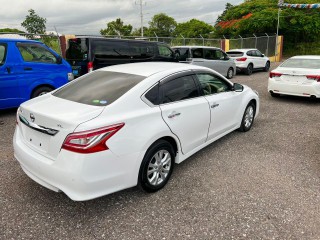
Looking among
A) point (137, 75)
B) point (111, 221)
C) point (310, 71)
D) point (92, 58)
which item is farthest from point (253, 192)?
point (92, 58)

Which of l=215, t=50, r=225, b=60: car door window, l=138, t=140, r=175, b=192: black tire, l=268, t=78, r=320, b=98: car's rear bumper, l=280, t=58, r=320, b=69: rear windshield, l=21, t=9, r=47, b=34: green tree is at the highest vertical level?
l=21, t=9, r=47, b=34: green tree

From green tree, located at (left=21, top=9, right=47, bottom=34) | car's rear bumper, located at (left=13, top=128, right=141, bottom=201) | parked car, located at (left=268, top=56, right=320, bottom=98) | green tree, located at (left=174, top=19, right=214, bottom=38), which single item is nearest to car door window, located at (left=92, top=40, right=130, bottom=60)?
parked car, located at (left=268, top=56, right=320, bottom=98)

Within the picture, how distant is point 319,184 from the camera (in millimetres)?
3443

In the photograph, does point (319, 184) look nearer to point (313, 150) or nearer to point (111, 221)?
point (313, 150)

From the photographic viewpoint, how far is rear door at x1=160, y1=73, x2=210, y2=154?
3.27 metres

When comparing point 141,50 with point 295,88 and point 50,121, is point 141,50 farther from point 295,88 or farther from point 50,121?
point 50,121

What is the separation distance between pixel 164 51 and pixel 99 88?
7558 millimetres

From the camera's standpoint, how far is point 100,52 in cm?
823

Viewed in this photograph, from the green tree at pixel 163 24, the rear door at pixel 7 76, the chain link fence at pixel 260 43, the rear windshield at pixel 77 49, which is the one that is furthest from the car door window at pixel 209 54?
the green tree at pixel 163 24

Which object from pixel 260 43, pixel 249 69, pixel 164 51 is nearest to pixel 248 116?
pixel 164 51

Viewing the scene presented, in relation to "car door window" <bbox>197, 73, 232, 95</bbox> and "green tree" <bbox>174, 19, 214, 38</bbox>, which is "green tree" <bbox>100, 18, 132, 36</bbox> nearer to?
"green tree" <bbox>174, 19, 214, 38</bbox>

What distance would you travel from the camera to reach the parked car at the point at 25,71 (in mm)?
5871

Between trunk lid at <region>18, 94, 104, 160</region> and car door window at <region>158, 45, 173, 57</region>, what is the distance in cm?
760

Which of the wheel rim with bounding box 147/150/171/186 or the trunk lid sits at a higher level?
the trunk lid
